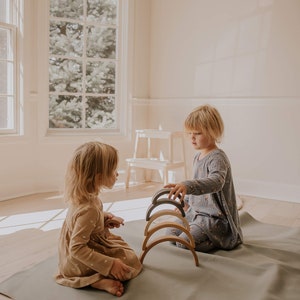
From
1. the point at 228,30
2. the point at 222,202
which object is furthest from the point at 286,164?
the point at 222,202

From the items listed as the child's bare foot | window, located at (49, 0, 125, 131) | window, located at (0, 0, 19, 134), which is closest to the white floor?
the child's bare foot

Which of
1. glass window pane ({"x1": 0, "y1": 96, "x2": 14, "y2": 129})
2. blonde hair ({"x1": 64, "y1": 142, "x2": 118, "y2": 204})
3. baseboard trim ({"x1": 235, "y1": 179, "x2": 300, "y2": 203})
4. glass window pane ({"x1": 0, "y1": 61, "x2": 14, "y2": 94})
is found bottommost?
baseboard trim ({"x1": 235, "y1": 179, "x2": 300, "y2": 203})

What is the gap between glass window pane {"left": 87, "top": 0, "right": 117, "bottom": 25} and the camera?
4.36 metres

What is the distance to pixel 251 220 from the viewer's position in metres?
3.00

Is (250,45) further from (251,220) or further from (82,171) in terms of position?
(82,171)

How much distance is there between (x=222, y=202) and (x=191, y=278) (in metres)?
0.52

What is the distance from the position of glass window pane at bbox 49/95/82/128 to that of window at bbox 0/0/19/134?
0.45 metres

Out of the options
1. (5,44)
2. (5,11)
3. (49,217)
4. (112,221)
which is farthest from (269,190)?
(5,11)

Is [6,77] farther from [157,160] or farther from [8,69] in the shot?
[157,160]

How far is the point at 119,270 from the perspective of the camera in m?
1.76

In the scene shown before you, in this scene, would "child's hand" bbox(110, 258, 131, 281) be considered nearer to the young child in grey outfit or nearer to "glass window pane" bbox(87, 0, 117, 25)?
the young child in grey outfit

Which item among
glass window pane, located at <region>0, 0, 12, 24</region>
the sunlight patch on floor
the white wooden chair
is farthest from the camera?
the white wooden chair

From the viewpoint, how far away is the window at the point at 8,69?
147 inches

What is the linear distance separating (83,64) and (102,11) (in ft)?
2.05
